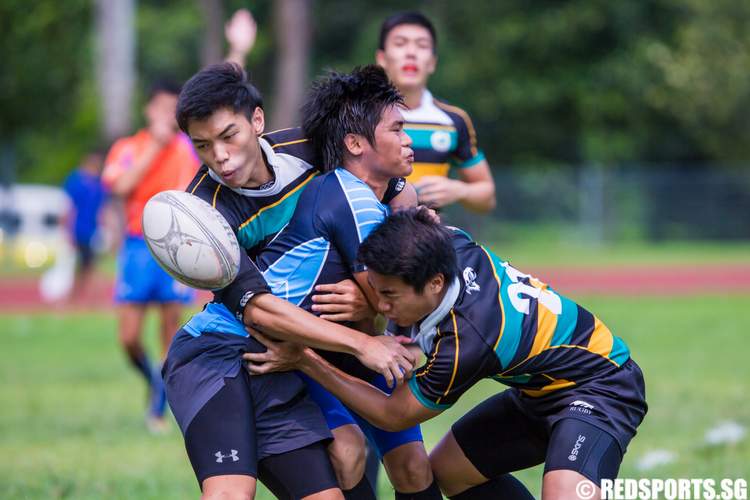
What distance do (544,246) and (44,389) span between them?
64.9 ft

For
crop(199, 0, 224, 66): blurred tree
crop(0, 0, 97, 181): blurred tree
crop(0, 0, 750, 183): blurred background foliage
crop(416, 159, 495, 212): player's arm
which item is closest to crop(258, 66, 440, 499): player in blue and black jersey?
crop(416, 159, 495, 212): player's arm

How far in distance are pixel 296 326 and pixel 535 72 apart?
31.2 m

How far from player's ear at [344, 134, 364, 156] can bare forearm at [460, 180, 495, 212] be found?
6.32ft

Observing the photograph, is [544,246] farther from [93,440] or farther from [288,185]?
[288,185]

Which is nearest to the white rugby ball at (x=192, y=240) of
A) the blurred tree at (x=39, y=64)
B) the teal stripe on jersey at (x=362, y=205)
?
the teal stripe on jersey at (x=362, y=205)

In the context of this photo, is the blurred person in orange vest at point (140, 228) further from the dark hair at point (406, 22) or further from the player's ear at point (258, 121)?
the player's ear at point (258, 121)

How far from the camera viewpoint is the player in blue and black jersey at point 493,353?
14.0 feet

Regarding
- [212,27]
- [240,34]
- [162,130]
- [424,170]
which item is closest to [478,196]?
[424,170]

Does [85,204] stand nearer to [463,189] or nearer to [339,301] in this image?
[463,189]

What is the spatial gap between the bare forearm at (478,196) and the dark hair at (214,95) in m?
2.23

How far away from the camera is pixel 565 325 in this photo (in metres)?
4.57

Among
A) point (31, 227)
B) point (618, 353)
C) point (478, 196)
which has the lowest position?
point (31, 227)

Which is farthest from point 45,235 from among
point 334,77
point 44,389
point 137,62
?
point 334,77

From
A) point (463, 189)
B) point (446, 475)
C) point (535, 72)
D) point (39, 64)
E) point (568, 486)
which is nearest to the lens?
point (568, 486)
